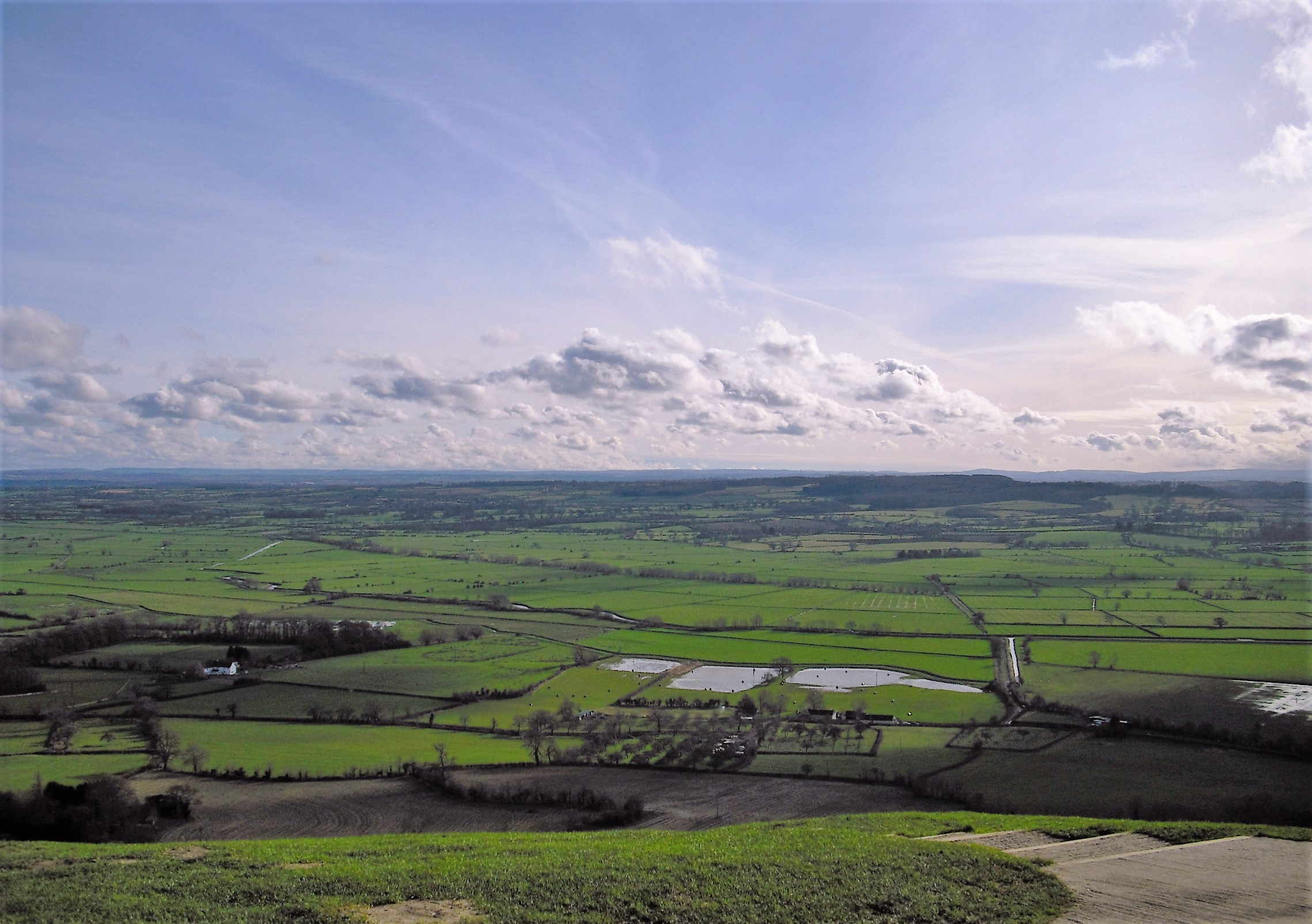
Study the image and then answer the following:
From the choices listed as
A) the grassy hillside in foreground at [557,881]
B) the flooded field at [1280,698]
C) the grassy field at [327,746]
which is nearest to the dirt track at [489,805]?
the grassy field at [327,746]

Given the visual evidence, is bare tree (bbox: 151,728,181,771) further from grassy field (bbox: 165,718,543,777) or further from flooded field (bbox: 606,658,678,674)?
flooded field (bbox: 606,658,678,674)

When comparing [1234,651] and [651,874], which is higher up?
[651,874]

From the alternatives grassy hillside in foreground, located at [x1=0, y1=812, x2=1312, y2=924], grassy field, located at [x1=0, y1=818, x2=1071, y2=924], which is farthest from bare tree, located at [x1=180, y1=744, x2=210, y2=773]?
grassy field, located at [x1=0, y1=818, x2=1071, y2=924]

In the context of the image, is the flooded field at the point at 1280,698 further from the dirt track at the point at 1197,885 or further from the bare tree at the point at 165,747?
the bare tree at the point at 165,747

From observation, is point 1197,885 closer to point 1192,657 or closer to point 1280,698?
point 1280,698

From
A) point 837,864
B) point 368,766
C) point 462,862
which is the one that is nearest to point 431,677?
point 368,766

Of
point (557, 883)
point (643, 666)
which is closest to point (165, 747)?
point (643, 666)

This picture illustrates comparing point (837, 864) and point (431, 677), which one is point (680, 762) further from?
point (431, 677)
